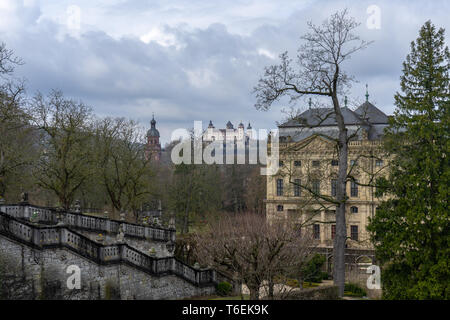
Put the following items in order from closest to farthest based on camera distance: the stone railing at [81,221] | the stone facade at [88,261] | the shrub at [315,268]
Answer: the stone facade at [88,261] → the stone railing at [81,221] → the shrub at [315,268]

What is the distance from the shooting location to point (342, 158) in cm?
1922

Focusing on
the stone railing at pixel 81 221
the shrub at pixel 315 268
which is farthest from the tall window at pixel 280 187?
the stone railing at pixel 81 221

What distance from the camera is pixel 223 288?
78.0 ft

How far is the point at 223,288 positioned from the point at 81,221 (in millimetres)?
8180

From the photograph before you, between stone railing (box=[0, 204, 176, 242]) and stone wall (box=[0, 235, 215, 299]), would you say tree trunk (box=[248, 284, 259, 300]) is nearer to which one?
stone wall (box=[0, 235, 215, 299])

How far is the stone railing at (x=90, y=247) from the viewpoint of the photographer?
55.2ft

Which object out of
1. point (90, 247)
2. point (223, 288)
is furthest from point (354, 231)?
point (90, 247)

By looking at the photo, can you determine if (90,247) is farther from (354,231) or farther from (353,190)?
(354,231)

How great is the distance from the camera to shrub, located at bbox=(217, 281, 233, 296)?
2370 cm

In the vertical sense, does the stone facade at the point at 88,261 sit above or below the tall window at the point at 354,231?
above

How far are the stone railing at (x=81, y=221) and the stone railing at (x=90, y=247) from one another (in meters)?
4.28

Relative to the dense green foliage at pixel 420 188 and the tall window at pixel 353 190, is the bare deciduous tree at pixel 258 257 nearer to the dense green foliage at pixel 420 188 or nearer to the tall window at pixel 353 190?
the dense green foliage at pixel 420 188

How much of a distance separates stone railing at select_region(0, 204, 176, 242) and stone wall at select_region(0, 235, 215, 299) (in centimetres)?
474
